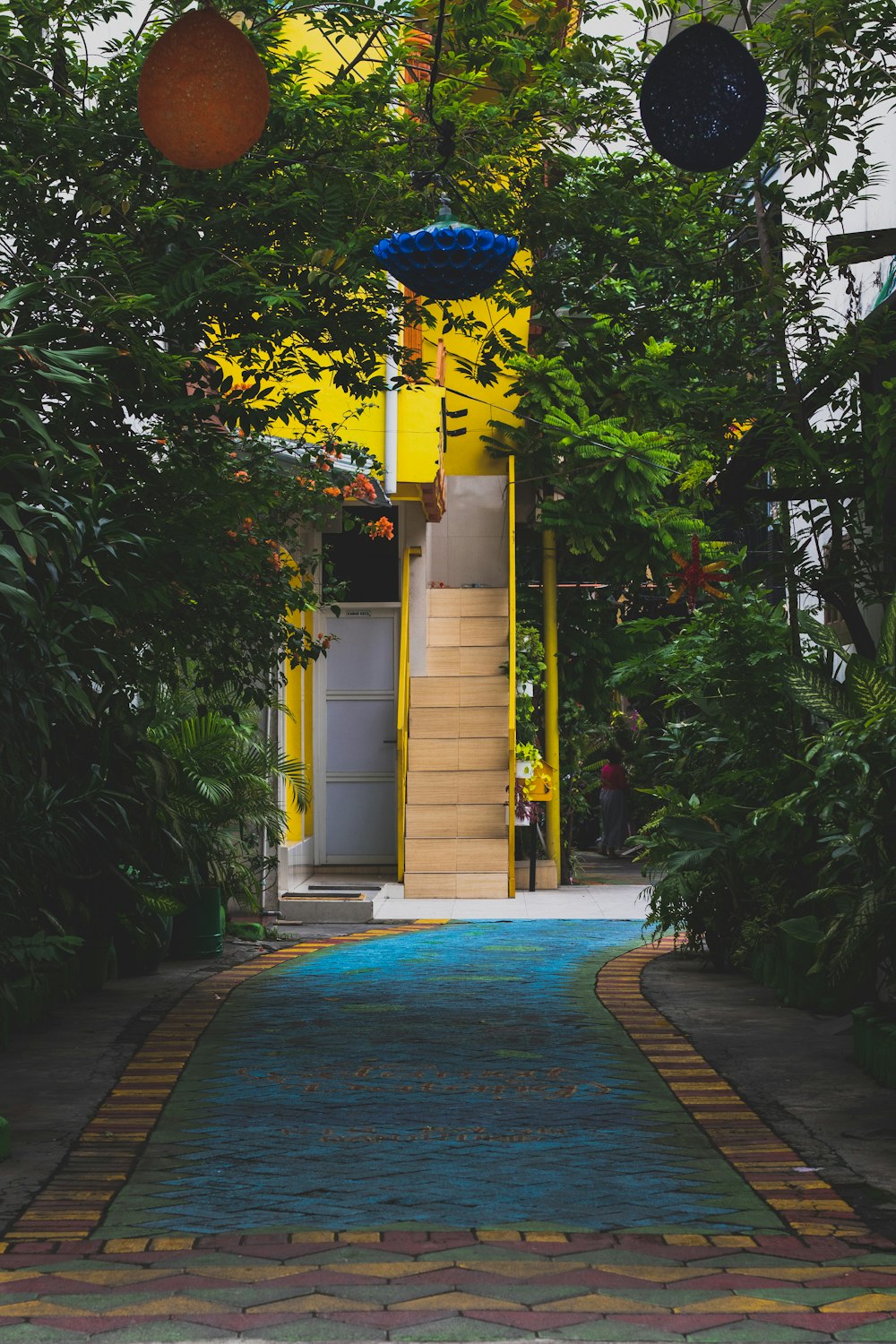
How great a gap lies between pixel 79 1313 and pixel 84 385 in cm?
309

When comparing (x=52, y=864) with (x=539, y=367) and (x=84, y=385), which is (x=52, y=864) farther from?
(x=539, y=367)

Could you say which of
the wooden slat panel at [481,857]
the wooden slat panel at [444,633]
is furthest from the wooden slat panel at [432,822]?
the wooden slat panel at [444,633]

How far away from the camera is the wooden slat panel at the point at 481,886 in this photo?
1417 centimetres

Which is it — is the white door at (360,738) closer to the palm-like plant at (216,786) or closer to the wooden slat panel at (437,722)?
the wooden slat panel at (437,722)

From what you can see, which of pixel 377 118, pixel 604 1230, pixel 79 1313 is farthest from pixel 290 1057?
pixel 377 118

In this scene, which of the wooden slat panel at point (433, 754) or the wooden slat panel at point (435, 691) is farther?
the wooden slat panel at point (435, 691)

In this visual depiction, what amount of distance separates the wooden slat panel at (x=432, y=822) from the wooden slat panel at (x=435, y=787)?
0.05 m

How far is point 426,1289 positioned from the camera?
12.5 ft

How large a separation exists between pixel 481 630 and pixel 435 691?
1099 mm

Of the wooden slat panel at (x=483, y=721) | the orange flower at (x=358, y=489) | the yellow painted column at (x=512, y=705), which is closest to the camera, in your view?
the orange flower at (x=358, y=489)

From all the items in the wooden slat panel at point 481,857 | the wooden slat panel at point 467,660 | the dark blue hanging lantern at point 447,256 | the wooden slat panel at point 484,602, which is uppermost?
the dark blue hanging lantern at point 447,256

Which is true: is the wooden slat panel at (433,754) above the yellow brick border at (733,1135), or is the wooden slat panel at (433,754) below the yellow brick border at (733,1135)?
above

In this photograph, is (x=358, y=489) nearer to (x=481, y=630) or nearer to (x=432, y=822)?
(x=432, y=822)

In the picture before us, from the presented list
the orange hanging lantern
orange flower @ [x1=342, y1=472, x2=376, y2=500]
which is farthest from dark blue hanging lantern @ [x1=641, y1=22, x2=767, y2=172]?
orange flower @ [x1=342, y1=472, x2=376, y2=500]
